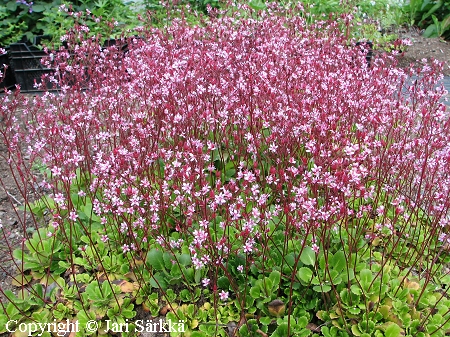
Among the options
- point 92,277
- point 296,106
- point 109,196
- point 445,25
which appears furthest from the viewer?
point 445,25

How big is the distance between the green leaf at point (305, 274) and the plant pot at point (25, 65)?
530cm

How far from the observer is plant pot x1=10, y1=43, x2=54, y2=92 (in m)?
6.40

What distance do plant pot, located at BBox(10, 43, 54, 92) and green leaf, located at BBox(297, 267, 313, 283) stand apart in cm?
530

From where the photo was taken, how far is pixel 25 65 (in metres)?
6.49

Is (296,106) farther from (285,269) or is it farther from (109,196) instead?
(109,196)

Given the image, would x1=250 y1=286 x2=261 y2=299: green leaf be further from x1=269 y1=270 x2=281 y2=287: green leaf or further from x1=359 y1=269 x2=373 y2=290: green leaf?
x1=359 y1=269 x2=373 y2=290: green leaf

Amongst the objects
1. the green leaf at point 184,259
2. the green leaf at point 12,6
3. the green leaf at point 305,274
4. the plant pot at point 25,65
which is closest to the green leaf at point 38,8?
the green leaf at point 12,6

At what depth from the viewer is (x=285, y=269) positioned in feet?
8.94

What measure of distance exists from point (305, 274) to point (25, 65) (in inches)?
225

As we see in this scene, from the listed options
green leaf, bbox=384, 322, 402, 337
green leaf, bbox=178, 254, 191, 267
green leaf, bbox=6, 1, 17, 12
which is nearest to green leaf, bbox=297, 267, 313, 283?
green leaf, bbox=384, 322, 402, 337

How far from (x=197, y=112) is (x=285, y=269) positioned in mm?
1472

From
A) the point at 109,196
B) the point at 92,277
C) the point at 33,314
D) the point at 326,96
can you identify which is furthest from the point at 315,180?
the point at 33,314

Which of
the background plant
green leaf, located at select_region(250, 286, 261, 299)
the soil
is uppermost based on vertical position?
the background plant

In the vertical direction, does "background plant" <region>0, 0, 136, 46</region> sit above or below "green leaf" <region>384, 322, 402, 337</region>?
above
